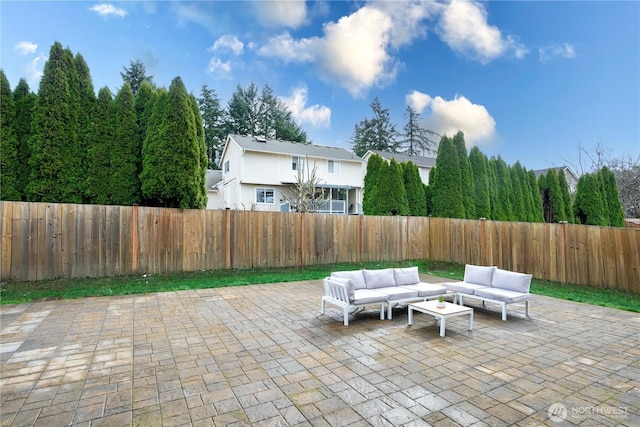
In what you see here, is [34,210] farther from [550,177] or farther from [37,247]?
[550,177]

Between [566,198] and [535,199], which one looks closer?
[535,199]

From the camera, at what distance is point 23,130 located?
320 inches

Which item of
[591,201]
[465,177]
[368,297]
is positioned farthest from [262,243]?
[591,201]

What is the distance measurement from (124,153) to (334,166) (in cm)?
1540

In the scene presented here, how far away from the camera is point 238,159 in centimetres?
2083

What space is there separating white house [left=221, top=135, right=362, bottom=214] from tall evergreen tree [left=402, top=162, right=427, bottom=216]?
18.8 ft

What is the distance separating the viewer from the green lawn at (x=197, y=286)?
6.68 meters

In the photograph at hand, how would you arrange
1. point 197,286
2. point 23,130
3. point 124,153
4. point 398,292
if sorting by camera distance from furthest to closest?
point 124,153
point 23,130
point 197,286
point 398,292

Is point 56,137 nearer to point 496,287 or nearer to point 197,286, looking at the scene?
point 197,286

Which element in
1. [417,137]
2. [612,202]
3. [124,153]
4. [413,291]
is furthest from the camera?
[417,137]

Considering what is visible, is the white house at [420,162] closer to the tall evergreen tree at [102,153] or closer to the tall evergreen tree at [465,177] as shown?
the tall evergreen tree at [465,177]

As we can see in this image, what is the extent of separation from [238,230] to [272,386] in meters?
7.24

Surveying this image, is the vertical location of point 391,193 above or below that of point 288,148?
below

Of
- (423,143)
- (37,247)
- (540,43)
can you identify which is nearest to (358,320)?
(37,247)
